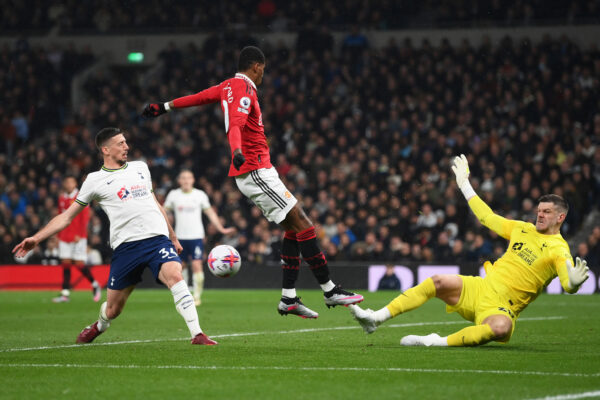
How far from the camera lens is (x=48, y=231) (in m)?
8.57

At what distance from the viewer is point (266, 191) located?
30.0ft

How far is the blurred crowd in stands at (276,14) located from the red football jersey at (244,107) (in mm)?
19673

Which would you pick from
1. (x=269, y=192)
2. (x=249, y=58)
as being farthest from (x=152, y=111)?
(x=269, y=192)

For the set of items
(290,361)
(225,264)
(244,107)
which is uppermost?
(244,107)

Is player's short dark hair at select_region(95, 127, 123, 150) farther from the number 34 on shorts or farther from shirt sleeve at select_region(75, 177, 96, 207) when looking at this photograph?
the number 34 on shorts

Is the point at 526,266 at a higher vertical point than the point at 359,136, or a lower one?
lower

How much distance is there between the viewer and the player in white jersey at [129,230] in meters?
8.88

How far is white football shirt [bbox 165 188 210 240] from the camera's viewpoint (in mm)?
16891

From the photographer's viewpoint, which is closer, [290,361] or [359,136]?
[290,361]

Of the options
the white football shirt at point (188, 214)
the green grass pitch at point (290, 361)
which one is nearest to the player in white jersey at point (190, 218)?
the white football shirt at point (188, 214)

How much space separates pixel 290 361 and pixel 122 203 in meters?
2.50

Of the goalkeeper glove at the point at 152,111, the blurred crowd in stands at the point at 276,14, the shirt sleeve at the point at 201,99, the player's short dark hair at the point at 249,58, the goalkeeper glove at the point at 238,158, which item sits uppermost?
the blurred crowd in stands at the point at 276,14

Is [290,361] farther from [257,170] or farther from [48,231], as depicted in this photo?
[48,231]

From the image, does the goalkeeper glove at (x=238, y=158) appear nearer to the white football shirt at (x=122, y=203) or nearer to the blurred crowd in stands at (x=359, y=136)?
the white football shirt at (x=122, y=203)
